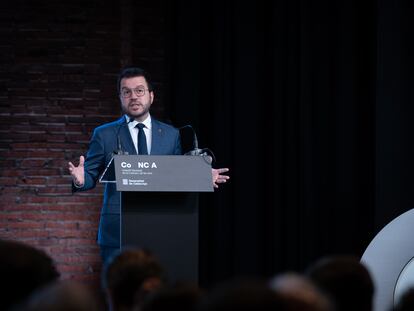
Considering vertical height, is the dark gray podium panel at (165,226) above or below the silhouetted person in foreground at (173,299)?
below

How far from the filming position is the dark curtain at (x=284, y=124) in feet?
16.4

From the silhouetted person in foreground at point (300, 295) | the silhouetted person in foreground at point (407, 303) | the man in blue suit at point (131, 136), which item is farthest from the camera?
the man in blue suit at point (131, 136)

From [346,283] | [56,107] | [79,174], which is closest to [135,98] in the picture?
[79,174]

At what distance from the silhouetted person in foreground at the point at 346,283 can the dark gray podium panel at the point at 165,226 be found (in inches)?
76.9

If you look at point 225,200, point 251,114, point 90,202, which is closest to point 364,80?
point 251,114

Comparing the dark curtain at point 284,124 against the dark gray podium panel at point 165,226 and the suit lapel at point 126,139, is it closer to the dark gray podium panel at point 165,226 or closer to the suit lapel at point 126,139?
the suit lapel at point 126,139

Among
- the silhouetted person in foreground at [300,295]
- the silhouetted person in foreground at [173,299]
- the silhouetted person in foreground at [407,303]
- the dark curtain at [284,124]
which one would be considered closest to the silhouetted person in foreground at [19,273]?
the silhouetted person in foreground at [173,299]

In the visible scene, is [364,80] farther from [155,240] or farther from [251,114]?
[155,240]

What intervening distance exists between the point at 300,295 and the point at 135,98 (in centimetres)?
275

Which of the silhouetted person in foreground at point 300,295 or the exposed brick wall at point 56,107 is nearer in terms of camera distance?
the silhouetted person in foreground at point 300,295

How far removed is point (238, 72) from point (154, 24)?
0.76 meters

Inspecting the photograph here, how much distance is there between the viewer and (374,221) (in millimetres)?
4852

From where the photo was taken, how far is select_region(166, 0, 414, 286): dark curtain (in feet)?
16.4

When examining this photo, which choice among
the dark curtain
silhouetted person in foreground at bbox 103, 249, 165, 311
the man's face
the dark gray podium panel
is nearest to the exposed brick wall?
the dark curtain
